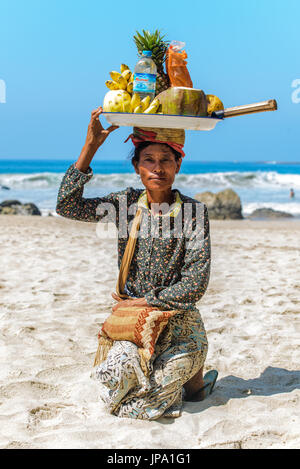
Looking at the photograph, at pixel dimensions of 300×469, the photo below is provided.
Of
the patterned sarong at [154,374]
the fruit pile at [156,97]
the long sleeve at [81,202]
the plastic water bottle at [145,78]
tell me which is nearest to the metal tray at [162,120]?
the fruit pile at [156,97]

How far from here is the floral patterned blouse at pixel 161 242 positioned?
266 cm

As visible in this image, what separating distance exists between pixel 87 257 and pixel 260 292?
9.18ft

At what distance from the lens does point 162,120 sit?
2500 millimetres

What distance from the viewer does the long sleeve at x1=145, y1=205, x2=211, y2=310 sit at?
8.66 ft

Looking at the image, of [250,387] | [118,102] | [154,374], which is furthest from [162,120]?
[250,387]

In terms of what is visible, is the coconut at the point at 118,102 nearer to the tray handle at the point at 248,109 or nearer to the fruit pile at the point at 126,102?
the fruit pile at the point at 126,102

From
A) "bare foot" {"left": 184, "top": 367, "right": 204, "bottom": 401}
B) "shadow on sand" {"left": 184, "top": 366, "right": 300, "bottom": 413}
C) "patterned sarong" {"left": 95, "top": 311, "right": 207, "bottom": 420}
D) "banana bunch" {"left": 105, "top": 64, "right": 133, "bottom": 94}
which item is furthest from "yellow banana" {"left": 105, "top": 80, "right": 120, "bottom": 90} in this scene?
"shadow on sand" {"left": 184, "top": 366, "right": 300, "bottom": 413}

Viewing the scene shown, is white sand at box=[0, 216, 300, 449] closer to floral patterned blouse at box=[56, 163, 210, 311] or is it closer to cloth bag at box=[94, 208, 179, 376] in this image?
cloth bag at box=[94, 208, 179, 376]

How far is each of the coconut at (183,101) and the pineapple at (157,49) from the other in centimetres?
16

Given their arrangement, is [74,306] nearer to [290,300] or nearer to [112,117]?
[290,300]

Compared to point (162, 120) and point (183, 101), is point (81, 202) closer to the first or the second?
point (162, 120)

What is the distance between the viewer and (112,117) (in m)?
2.55

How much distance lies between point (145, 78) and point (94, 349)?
2.06 meters
